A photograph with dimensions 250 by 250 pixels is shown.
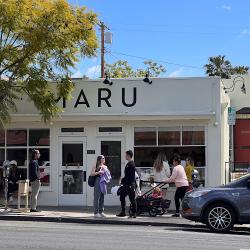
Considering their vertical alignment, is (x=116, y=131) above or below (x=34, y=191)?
above

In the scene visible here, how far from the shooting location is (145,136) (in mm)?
19109

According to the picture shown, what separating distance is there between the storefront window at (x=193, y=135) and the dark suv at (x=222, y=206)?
5022mm

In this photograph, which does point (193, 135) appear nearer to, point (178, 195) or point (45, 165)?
point (178, 195)

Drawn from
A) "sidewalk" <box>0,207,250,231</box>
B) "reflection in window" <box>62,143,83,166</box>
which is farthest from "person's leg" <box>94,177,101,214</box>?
"reflection in window" <box>62,143,83,166</box>

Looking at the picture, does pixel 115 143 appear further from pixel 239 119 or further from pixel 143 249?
pixel 239 119

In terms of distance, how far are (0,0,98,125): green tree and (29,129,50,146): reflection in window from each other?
1.34 metres

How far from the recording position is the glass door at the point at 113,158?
19.2 metres

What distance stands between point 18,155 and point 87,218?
5059 mm

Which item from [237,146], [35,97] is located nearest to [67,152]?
[35,97]

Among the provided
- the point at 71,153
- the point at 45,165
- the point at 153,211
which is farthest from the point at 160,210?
the point at 45,165

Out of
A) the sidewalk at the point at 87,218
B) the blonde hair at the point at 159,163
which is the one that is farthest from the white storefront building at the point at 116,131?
the sidewalk at the point at 87,218

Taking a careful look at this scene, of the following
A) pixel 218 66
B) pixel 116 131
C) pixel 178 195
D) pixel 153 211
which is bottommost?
pixel 153 211

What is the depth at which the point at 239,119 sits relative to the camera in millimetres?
30719

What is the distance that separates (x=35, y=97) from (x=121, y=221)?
4.96 meters
